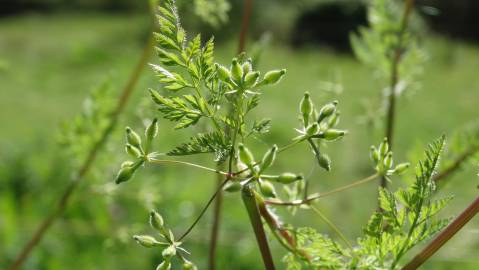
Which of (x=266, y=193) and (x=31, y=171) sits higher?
(x=266, y=193)

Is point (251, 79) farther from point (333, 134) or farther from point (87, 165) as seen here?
point (87, 165)

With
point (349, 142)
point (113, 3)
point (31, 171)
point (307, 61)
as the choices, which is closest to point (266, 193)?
point (31, 171)

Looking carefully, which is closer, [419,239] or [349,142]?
[419,239]

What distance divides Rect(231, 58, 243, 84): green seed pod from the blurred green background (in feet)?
0.83

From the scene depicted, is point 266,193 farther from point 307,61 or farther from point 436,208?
point 307,61

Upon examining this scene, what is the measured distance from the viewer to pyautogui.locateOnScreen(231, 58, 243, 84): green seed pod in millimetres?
280

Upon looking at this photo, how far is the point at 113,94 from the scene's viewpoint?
0.74 m

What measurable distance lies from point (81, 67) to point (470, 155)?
11.5 ft

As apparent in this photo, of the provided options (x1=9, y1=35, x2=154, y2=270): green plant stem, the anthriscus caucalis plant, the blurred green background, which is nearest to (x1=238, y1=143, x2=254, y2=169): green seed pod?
the anthriscus caucalis plant

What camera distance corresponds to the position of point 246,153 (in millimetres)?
285

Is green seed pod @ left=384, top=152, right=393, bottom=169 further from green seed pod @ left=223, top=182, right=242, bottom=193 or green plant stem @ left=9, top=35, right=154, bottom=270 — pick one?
green plant stem @ left=9, top=35, right=154, bottom=270

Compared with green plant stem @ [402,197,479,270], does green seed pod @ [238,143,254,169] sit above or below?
above

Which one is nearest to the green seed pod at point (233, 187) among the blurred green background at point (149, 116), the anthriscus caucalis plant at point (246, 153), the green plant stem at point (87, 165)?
the anthriscus caucalis plant at point (246, 153)

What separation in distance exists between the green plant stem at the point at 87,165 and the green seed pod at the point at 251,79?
1.24ft
